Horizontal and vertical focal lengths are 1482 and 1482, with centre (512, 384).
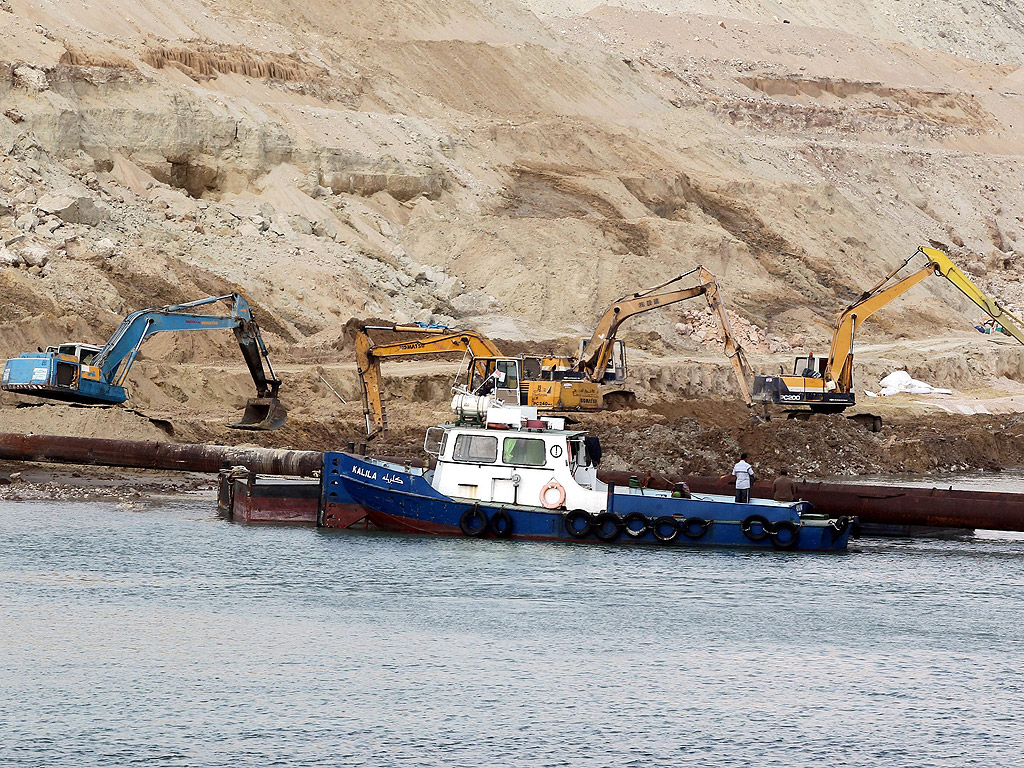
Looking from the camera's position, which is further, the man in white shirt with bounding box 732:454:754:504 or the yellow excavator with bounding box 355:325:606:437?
the yellow excavator with bounding box 355:325:606:437

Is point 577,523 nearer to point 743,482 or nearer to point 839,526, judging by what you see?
→ point 743,482

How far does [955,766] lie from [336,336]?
40.5 m

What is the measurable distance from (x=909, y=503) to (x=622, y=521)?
6.80 meters

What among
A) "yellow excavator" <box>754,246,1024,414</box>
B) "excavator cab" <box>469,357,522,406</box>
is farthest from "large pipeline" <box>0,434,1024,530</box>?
"yellow excavator" <box>754,246,1024,414</box>

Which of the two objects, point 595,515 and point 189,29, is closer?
point 595,515

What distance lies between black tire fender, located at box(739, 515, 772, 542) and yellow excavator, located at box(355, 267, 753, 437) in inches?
442

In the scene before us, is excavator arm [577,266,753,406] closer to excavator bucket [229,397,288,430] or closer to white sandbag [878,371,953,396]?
excavator bucket [229,397,288,430]

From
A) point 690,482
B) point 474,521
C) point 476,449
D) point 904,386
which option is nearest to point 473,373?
point 690,482

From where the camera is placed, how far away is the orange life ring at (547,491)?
28.4 meters

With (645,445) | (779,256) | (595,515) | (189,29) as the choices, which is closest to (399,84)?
(189,29)

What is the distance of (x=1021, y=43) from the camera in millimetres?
154125

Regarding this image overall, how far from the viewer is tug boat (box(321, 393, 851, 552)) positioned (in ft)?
92.9

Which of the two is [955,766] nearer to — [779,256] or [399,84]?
[779,256]

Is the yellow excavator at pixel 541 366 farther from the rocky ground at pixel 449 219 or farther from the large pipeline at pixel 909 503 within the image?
the large pipeline at pixel 909 503
